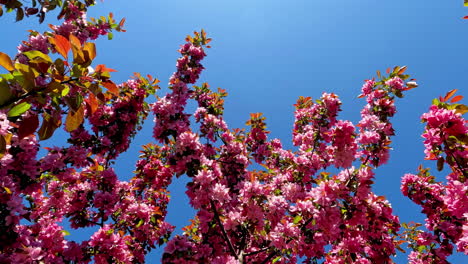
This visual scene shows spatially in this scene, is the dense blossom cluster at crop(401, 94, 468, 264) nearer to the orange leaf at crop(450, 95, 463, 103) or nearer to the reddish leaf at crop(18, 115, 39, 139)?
the orange leaf at crop(450, 95, 463, 103)

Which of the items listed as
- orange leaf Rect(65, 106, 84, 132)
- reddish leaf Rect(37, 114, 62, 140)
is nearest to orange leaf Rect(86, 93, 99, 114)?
orange leaf Rect(65, 106, 84, 132)

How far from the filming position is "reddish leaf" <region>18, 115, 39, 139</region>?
1123 millimetres

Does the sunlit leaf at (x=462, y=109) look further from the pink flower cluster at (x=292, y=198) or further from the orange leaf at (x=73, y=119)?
the orange leaf at (x=73, y=119)

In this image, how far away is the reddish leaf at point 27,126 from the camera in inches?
44.2

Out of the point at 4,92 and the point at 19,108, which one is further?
the point at 19,108

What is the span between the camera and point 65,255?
441cm

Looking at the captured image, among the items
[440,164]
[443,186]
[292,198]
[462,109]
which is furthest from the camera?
[292,198]

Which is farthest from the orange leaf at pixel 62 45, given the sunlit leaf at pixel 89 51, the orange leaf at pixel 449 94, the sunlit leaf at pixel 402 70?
the sunlit leaf at pixel 402 70

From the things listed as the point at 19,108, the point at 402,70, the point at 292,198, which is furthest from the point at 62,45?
the point at 402,70

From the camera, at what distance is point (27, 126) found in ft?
3.72

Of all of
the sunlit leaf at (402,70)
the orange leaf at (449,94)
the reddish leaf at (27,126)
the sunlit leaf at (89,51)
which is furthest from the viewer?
the sunlit leaf at (402,70)

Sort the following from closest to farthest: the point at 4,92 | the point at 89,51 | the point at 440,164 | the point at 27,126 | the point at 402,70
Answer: the point at 4,92
the point at 27,126
the point at 89,51
the point at 440,164
the point at 402,70

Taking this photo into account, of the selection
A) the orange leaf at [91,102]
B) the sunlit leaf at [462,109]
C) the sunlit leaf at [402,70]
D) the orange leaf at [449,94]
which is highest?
the sunlit leaf at [402,70]

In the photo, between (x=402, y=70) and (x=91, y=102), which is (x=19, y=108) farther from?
(x=402, y=70)
